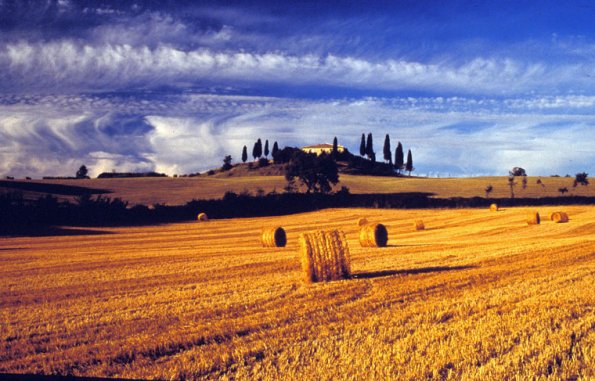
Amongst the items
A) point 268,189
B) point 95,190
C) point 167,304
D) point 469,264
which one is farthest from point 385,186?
point 167,304

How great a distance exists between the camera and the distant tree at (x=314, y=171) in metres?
68.8

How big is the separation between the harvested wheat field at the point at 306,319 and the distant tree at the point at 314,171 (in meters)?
50.2

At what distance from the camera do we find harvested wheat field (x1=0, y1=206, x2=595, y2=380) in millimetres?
6438


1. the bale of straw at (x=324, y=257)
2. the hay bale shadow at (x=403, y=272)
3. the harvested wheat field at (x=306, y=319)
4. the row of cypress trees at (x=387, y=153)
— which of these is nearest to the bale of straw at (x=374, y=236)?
the harvested wheat field at (x=306, y=319)

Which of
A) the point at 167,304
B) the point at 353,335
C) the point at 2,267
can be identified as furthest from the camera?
the point at 2,267

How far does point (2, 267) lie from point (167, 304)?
36.1ft


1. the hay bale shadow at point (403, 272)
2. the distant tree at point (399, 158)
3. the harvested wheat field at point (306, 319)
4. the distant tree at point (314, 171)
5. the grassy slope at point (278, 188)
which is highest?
the distant tree at point (399, 158)

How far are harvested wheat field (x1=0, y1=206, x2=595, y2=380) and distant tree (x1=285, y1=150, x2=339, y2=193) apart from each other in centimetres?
5018

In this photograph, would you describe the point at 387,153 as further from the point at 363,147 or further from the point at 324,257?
the point at 324,257

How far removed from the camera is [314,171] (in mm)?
68812

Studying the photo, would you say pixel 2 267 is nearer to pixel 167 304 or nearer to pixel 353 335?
pixel 167 304

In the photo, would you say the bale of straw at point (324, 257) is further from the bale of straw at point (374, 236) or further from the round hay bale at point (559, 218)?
the round hay bale at point (559, 218)

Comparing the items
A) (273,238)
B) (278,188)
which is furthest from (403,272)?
→ (278,188)

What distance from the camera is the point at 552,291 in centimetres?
1097
